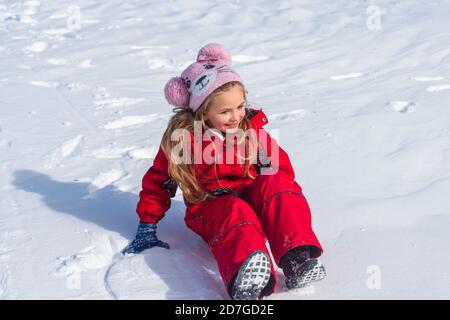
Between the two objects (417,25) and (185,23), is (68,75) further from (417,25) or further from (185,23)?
(417,25)

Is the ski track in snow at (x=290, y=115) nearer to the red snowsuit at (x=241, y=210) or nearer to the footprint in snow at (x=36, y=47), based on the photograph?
the red snowsuit at (x=241, y=210)

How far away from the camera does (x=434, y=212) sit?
8.69 feet

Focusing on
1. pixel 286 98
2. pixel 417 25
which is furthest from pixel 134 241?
pixel 417 25

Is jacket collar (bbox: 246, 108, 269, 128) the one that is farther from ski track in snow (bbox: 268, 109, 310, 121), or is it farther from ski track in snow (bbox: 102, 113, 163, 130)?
ski track in snow (bbox: 102, 113, 163, 130)

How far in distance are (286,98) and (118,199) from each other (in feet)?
6.49

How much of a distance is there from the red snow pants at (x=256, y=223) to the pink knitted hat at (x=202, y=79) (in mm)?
444

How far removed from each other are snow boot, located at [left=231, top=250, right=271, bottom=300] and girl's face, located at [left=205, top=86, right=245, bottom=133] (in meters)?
0.70

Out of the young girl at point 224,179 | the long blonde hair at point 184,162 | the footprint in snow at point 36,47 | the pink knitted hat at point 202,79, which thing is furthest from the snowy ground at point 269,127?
the pink knitted hat at point 202,79

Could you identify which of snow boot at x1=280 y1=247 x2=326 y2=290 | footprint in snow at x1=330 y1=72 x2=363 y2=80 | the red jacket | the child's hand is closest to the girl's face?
the red jacket

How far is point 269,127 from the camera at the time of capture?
388 centimetres

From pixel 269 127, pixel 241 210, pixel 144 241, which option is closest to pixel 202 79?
pixel 241 210

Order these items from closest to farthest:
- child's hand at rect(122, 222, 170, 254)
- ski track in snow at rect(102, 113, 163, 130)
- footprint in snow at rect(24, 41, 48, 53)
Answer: child's hand at rect(122, 222, 170, 254) → ski track in snow at rect(102, 113, 163, 130) → footprint in snow at rect(24, 41, 48, 53)

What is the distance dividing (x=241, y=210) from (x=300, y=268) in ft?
1.08

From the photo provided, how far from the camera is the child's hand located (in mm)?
2404
